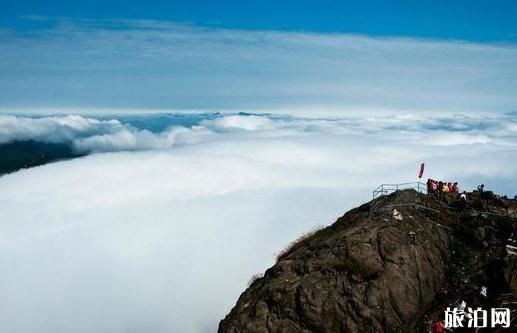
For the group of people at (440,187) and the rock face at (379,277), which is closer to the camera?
the rock face at (379,277)

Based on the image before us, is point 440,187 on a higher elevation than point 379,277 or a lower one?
higher

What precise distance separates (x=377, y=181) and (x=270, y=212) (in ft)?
176

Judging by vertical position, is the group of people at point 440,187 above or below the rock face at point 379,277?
above

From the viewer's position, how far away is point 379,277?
92.7 ft

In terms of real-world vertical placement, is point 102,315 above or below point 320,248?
below

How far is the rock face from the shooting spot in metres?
27.1

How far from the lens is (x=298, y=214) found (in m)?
163

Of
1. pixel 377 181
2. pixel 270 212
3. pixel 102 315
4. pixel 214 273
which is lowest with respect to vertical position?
pixel 102 315

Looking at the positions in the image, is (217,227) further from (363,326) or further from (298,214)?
(363,326)

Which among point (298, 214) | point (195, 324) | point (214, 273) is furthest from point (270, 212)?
point (195, 324)

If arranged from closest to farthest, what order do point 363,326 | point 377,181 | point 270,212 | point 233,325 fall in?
point 363,326
point 233,325
point 270,212
point 377,181

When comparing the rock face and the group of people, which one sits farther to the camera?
the group of people

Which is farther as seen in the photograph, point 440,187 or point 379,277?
point 440,187

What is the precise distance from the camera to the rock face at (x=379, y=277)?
27.1 m
